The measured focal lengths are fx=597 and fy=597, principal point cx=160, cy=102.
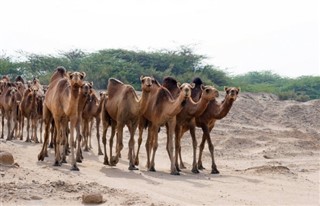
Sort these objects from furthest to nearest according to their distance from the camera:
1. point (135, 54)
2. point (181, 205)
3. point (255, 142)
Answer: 1. point (135, 54)
2. point (255, 142)
3. point (181, 205)

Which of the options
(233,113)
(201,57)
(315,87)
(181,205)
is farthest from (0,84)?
(315,87)

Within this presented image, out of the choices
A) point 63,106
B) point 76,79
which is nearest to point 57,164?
point 63,106

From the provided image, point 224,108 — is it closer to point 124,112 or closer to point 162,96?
point 162,96

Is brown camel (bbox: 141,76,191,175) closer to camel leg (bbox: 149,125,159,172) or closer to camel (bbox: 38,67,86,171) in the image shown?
camel leg (bbox: 149,125,159,172)

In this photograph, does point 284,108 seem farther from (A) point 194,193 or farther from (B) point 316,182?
(A) point 194,193

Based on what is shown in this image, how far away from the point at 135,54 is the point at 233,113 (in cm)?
1163

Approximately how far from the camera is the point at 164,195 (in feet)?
35.7

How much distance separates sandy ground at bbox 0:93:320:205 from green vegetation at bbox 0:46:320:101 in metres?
15.2

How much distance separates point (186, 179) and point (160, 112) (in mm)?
2047

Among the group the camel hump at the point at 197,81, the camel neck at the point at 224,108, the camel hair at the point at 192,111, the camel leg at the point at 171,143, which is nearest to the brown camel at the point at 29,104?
the camel hump at the point at 197,81

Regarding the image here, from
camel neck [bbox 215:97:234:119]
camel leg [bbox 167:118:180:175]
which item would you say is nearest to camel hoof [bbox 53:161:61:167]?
camel leg [bbox 167:118:180:175]

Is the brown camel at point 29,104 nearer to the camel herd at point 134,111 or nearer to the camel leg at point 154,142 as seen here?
the camel herd at point 134,111

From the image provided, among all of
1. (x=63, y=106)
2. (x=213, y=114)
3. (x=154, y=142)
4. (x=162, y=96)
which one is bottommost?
(x=154, y=142)

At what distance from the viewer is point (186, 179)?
13.5 m
